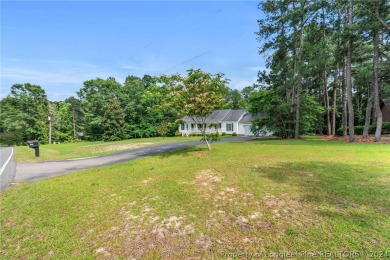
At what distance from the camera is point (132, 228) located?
3596 millimetres

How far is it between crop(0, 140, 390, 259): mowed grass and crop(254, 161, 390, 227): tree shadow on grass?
2cm

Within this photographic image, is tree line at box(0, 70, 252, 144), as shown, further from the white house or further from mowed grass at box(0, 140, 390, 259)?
mowed grass at box(0, 140, 390, 259)

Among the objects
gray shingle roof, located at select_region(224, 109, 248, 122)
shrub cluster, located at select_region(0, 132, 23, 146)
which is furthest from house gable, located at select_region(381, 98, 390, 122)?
shrub cluster, located at select_region(0, 132, 23, 146)

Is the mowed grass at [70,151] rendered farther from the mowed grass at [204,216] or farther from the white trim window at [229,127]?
the white trim window at [229,127]

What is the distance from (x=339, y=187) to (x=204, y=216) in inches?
143

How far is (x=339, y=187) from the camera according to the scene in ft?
16.3

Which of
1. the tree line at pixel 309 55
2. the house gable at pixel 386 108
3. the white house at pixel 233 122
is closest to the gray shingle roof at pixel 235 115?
the white house at pixel 233 122

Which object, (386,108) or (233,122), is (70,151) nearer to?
(233,122)

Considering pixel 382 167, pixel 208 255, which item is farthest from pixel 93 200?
pixel 382 167

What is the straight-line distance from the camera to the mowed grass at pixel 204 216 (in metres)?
2.94

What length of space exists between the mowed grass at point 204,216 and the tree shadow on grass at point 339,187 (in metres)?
0.02

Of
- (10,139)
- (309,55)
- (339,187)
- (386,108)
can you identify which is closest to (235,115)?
(309,55)

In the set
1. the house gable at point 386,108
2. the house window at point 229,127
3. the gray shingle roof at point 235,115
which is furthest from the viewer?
the house window at point 229,127

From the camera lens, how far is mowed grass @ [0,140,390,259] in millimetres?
2941
